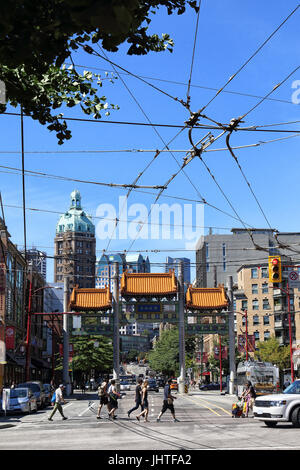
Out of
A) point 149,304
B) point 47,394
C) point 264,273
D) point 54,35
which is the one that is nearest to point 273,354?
point 264,273

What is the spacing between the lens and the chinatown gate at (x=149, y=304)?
6181cm

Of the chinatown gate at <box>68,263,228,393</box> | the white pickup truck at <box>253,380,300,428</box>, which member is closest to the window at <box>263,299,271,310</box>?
the chinatown gate at <box>68,263,228,393</box>

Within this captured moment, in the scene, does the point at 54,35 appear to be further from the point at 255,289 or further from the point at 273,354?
the point at 255,289

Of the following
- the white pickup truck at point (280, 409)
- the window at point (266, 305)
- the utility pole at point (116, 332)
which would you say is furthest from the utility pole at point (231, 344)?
the white pickup truck at point (280, 409)

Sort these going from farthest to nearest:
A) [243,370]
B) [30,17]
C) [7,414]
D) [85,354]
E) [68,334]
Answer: [85,354] < [68,334] < [243,370] < [7,414] < [30,17]

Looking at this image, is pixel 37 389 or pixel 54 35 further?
pixel 37 389

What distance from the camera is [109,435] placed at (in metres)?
17.8

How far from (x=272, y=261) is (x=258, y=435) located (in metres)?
9.39

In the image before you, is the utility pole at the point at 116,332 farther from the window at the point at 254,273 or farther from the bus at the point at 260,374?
the window at the point at 254,273

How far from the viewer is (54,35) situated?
6.82m

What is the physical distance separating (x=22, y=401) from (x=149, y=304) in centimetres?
3193

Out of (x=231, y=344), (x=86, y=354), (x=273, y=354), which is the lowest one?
(x=273, y=354)
